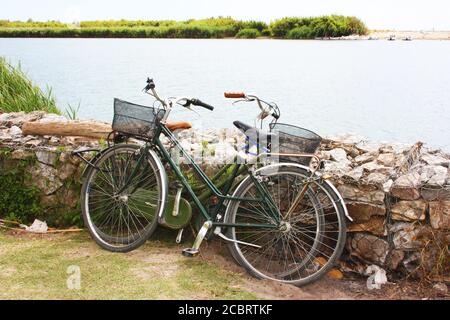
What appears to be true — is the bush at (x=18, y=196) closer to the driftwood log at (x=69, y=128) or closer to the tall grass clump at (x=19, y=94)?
the driftwood log at (x=69, y=128)

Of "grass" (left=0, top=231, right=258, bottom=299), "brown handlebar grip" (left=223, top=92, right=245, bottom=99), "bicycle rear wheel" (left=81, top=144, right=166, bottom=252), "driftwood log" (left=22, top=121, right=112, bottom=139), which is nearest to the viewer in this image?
"grass" (left=0, top=231, right=258, bottom=299)

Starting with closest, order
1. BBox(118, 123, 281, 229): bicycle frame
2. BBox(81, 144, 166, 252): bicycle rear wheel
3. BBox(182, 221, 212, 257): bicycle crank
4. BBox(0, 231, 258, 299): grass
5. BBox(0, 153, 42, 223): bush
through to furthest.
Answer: BBox(0, 231, 258, 299): grass → BBox(118, 123, 281, 229): bicycle frame → BBox(182, 221, 212, 257): bicycle crank → BBox(81, 144, 166, 252): bicycle rear wheel → BBox(0, 153, 42, 223): bush

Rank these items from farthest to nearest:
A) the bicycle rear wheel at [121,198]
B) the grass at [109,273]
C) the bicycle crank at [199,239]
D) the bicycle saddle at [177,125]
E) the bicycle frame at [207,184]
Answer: the bicycle rear wheel at [121,198] → the bicycle saddle at [177,125] → the bicycle crank at [199,239] → the bicycle frame at [207,184] → the grass at [109,273]

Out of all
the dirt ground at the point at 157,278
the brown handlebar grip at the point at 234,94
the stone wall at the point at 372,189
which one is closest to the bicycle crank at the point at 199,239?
the dirt ground at the point at 157,278

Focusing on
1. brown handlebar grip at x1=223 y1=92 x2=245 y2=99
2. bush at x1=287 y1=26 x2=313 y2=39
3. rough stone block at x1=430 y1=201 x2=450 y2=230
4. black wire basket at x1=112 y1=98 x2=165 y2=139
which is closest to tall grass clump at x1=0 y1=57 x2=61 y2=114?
bush at x1=287 y1=26 x2=313 y2=39

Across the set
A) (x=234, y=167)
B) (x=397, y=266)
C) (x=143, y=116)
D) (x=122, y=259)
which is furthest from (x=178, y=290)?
(x=397, y=266)

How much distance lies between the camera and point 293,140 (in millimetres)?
4812

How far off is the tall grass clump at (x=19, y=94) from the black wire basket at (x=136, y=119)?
4.12m

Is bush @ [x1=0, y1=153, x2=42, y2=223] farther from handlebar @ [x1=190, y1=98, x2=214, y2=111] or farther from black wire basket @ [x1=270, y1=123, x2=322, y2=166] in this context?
black wire basket @ [x1=270, y1=123, x2=322, y2=166]

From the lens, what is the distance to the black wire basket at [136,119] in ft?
16.8

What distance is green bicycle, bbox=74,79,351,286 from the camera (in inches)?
190

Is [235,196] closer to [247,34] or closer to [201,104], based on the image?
[201,104]

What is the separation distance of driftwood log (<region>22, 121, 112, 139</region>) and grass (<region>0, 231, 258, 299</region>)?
1.25 metres

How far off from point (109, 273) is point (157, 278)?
0.38 m
